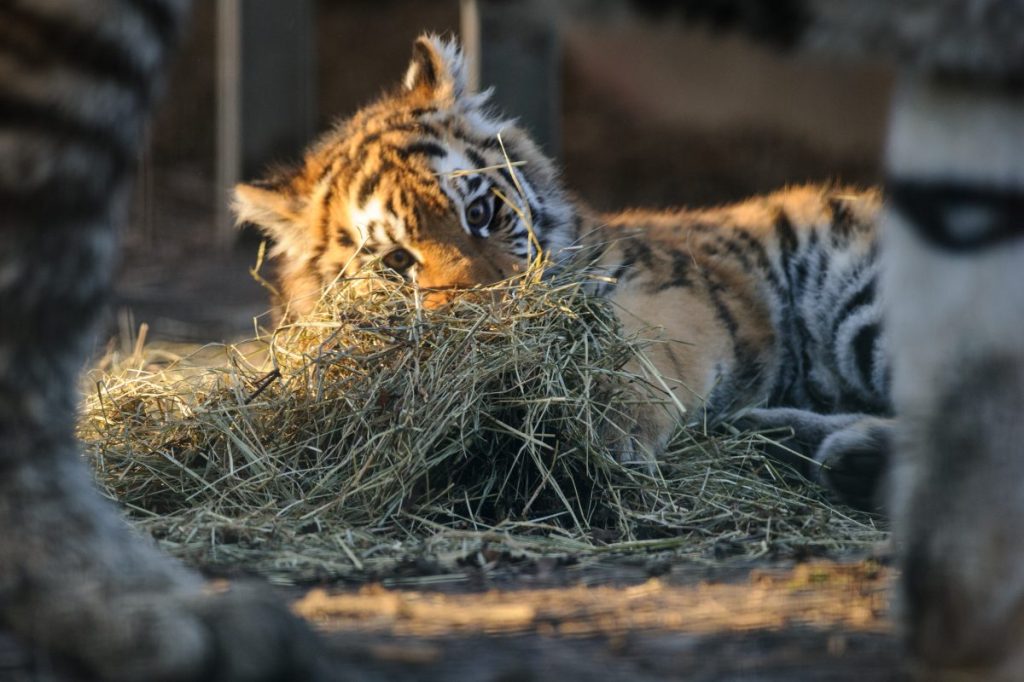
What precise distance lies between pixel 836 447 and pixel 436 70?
61.6 inches

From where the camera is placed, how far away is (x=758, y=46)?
4.83 ft

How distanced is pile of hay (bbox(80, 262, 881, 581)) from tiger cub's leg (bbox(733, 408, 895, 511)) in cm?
6

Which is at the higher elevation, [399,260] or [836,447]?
[399,260]

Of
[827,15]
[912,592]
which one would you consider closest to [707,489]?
[912,592]

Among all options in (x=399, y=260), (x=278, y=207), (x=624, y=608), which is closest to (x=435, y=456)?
(x=399, y=260)

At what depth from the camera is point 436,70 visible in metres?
3.64

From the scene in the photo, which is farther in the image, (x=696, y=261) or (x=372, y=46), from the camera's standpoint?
(x=372, y=46)

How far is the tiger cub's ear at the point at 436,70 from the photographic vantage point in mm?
3609

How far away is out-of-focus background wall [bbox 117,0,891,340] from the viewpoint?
27.1 ft

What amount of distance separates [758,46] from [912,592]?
646 millimetres

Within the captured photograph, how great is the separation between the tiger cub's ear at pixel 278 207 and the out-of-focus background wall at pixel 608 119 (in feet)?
11.5

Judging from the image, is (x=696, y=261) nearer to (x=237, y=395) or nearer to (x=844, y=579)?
(x=237, y=395)

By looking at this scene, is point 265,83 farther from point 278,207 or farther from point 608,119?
point 608,119

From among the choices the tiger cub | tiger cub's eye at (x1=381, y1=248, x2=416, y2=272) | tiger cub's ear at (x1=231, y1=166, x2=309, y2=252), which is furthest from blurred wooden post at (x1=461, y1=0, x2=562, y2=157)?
tiger cub's eye at (x1=381, y1=248, x2=416, y2=272)
